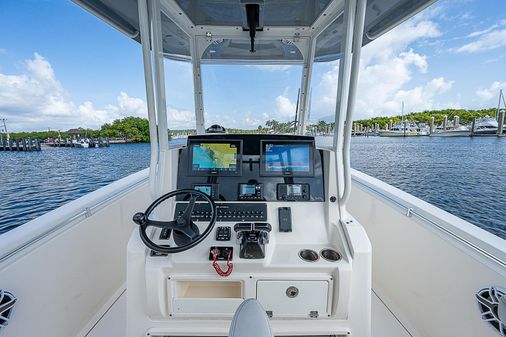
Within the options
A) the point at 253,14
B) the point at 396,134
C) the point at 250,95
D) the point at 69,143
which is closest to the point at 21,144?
the point at 69,143

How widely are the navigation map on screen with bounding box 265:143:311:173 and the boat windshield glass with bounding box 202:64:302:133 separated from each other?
3.31ft

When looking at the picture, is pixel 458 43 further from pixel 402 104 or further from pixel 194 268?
pixel 194 268

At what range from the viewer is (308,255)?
1174 mm

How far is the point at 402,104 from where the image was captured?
39.5 ft

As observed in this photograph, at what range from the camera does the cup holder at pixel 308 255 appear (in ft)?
3.75

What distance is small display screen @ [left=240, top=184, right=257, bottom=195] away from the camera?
4.68 ft

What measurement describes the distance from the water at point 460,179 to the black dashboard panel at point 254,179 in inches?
58.3

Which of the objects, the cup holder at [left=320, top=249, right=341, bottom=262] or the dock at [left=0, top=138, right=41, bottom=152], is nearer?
the cup holder at [left=320, top=249, right=341, bottom=262]

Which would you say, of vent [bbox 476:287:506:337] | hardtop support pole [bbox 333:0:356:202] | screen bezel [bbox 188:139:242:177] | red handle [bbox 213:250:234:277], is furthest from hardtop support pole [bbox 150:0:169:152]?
vent [bbox 476:287:506:337]

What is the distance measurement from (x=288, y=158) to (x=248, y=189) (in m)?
0.30

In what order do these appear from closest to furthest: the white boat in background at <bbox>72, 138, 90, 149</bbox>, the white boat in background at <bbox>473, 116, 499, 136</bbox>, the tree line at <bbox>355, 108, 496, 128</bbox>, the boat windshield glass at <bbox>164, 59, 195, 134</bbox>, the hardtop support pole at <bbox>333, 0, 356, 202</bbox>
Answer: the hardtop support pole at <bbox>333, 0, 356, 202</bbox> → the boat windshield glass at <bbox>164, 59, 195, 134</bbox> → the white boat in background at <bbox>473, 116, 499, 136</bbox> → the tree line at <bbox>355, 108, 496, 128</bbox> → the white boat in background at <bbox>72, 138, 90, 149</bbox>

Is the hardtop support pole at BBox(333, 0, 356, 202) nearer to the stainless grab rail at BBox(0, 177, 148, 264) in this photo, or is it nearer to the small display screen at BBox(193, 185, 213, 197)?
the small display screen at BBox(193, 185, 213, 197)

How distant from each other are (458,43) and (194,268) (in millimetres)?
18720

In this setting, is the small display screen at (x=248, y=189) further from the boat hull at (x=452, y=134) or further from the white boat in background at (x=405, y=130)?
the white boat in background at (x=405, y=130)
